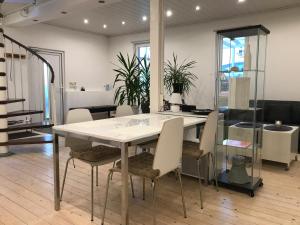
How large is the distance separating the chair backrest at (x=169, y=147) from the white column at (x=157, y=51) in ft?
4.67

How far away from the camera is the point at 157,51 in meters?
3.51

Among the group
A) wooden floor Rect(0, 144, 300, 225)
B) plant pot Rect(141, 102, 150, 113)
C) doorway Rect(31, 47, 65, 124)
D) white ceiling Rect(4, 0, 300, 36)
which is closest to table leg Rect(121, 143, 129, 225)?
wooden floor Rect(0, 144, 300, 225)

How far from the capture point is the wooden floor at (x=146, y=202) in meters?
2.32

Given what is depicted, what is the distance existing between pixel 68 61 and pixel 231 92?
5139 millimetres

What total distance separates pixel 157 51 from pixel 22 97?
3.99 metres

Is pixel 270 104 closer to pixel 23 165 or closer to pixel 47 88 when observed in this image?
pixel 23 165

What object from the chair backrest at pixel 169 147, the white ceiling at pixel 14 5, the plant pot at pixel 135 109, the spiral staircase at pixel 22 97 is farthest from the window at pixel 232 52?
the white ceiling at pixel 14 5

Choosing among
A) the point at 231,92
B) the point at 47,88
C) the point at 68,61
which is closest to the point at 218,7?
the point at 231,92

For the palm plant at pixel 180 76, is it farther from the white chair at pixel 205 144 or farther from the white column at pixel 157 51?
the white chair at pixel 205 144

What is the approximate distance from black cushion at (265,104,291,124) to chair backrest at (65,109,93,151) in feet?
11.1

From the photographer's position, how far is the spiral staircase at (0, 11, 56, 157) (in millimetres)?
4355

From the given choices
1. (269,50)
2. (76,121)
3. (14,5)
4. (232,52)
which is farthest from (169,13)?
(76,121)

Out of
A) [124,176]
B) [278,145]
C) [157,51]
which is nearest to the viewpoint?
[124,176]

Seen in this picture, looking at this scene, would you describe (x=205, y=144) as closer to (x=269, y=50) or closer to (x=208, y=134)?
(x=208, y=134)
